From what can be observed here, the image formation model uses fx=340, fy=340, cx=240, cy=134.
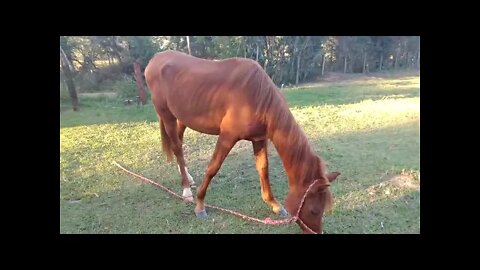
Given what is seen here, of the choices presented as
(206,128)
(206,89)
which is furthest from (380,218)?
(206,89)

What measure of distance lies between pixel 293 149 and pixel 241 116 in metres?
0.60

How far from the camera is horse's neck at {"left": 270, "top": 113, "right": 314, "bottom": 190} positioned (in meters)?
3.11

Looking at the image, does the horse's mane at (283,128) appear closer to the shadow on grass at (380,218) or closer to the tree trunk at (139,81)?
the shadow on grass at (380,218)

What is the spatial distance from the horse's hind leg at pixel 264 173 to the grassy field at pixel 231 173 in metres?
0.11

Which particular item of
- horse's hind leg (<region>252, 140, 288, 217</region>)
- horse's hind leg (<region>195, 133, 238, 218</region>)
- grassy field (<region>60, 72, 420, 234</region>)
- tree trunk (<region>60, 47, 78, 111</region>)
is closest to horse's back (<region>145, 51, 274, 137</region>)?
horse's hind leg (<region>195, 133, 238, 218</region>)

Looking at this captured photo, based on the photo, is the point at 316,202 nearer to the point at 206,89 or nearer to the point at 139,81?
the point at 206,89

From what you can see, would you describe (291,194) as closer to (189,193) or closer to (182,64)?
(189,193)

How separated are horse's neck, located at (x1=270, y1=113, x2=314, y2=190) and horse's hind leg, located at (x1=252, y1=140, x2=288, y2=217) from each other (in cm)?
47

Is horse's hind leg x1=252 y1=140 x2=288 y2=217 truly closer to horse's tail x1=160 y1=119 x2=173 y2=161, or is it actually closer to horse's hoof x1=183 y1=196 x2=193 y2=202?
horse's hoof x1=183 y1=196 x2=193 y2=202

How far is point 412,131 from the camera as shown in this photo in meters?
5.00

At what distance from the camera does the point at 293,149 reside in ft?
10.4

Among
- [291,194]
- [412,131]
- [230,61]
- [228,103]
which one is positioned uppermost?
[230,61]

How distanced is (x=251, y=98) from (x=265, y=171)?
918mm
